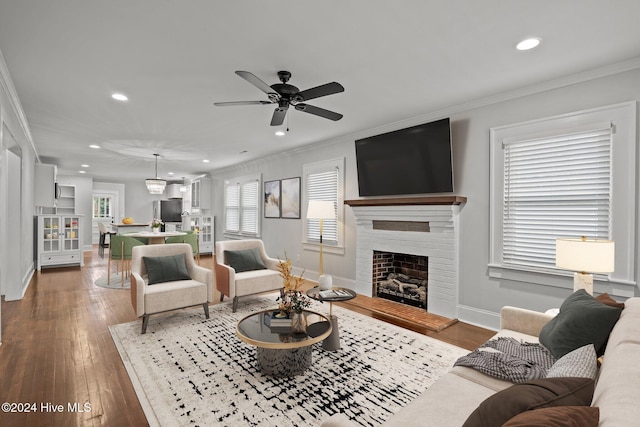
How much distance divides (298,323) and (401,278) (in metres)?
2.56

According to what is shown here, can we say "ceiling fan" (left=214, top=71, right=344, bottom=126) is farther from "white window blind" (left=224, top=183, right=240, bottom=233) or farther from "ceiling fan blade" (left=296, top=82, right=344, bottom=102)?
"white window blind" (left=224, top=183, right=240, bottom=233)

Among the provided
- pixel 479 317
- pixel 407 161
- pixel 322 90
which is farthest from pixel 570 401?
pixel 407 161

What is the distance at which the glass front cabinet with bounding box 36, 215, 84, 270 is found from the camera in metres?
6.93

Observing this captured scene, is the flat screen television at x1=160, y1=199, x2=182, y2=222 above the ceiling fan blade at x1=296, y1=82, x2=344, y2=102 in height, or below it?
below

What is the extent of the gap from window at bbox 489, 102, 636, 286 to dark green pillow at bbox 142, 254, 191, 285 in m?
3.69

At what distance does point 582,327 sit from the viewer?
1.70 metres

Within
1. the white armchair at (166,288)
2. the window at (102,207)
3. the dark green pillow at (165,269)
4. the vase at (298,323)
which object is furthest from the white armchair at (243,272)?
the window at (102,207)

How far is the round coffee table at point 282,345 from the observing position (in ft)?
7.72

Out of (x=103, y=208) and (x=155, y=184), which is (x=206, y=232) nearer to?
(x=155, y=184)

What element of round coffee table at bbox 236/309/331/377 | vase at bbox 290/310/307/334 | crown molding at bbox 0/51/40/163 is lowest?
round coffee table at bbox 236/309/331/377

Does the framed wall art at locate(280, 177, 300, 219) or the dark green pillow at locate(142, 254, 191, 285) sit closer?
the dark green pillow at locate(142, 254, 191, 285)

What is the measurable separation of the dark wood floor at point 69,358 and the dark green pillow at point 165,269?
65 centimetres

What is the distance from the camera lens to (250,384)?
7.88 ft

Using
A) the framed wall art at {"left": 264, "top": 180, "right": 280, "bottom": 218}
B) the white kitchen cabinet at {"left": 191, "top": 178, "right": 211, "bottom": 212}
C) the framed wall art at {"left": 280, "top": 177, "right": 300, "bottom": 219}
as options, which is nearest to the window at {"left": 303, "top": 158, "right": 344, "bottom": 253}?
the framed wall art at {"left": 280, "top": 177, "right": 300, "bottom": 219}
